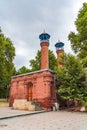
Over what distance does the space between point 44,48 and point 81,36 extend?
6.91 m

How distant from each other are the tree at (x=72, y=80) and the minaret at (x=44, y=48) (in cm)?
882

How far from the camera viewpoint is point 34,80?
724 inches

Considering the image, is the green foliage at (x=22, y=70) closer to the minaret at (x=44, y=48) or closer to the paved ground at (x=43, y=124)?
the minaret at (x=44, y=48)

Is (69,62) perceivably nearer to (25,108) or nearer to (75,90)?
(75,90)

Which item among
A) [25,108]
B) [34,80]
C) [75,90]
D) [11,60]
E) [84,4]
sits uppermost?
[84,4]

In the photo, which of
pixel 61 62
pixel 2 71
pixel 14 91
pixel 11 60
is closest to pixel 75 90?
pixel 61 62

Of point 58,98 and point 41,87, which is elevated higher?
Answer: point 41,87

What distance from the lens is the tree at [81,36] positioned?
21469 mm

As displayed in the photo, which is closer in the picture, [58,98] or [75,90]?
[75,90]

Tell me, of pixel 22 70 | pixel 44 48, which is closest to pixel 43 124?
pixel 44 48

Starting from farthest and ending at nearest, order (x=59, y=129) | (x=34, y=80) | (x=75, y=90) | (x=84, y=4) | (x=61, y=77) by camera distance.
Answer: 1. (x=84, y=4)
2. (x=34, y=80)
3. (x=61, y=77)
4. (x=75, y=90)
5. (x=59, y=129)

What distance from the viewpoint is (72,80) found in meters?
16.0

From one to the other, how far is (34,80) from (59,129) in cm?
1184

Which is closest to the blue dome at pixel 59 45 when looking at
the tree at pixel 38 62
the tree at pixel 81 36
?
the tree at pixel 38 62
